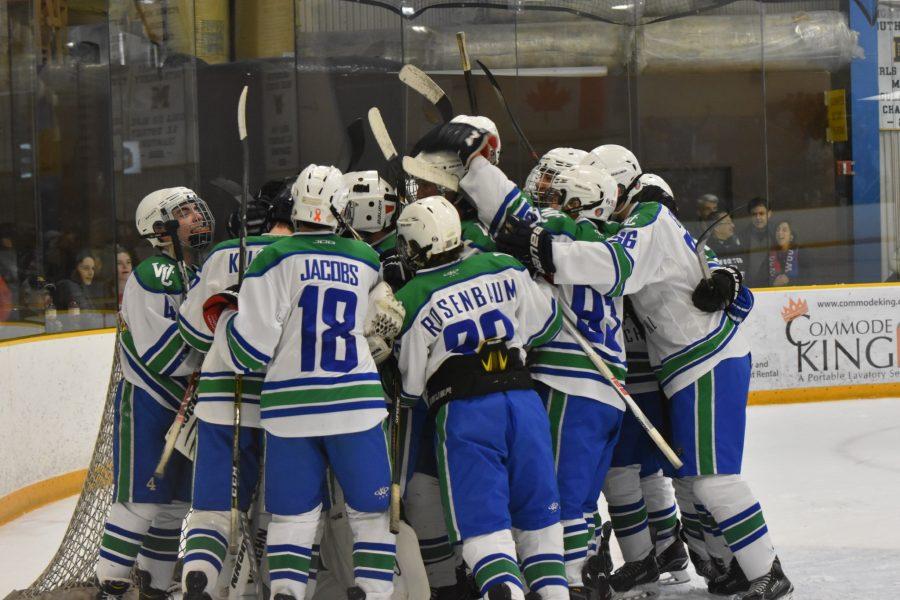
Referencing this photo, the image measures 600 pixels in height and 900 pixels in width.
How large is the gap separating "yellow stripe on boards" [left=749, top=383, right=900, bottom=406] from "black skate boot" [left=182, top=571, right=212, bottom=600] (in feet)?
16.1

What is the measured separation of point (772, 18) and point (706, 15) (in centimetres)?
46

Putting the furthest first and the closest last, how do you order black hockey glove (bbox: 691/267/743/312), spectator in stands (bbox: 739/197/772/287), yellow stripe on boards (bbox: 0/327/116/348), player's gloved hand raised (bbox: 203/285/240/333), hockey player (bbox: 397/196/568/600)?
spectator in stands (bbox: 739/197/772/287) → yellow stripe on boards (bbox: 0/327/116/348) → black hockey glove (bbox: 691/267/743/312) → player's gloved hand raised (bbox: 203/285/240/333) → hockey player (bbox: 397/196/568/600)

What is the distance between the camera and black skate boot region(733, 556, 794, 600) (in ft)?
10.6

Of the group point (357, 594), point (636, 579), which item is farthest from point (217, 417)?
point (636, 579)

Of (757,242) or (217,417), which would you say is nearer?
(217,417)

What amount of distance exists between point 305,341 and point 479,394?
16.3 inches

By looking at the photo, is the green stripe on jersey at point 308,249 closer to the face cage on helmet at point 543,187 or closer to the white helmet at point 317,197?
the white helmet at point 317,197

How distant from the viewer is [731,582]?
3445 mm

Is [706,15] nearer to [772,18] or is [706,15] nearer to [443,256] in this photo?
[772,18]

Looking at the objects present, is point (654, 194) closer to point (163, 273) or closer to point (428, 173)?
point (428, 173)

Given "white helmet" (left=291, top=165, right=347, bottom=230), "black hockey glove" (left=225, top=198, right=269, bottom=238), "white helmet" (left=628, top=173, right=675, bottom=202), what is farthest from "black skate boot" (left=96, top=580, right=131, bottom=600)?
"white helmet" (left=628, top=173, right=675, bottom=202)

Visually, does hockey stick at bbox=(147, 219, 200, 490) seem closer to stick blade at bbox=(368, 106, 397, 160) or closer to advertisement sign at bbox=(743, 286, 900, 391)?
stick blade at bbox=(368, 106, 397, 160)

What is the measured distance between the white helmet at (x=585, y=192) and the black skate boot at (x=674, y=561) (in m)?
1.04

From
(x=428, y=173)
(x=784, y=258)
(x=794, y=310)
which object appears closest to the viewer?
(x=428, y=173)
